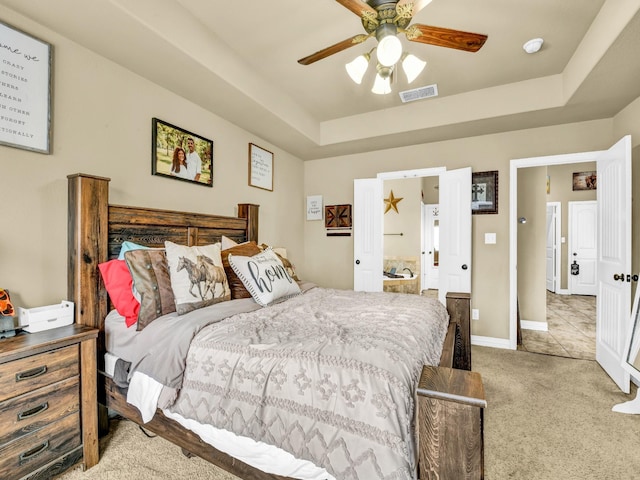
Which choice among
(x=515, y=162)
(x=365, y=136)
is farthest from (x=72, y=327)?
(x=515, y=162)

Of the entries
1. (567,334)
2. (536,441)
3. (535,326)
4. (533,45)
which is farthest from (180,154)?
(567,334)

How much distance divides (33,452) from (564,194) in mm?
8971

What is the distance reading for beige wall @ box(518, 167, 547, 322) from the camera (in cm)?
443

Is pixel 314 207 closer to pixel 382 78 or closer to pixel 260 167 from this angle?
pixel 260 167

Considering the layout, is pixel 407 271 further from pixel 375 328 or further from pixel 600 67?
pixel 375 328

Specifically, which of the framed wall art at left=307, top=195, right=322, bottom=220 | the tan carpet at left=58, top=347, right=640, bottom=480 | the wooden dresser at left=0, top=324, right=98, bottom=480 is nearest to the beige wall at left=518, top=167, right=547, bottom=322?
the tan carpet at left=58, top=347, right=640, bottom=480

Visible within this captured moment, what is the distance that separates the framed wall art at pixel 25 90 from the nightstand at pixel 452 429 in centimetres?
237

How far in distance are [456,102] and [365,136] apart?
1029mm

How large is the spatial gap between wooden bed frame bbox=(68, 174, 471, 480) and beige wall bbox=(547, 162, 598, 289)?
21.4 ft

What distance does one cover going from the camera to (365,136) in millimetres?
3814

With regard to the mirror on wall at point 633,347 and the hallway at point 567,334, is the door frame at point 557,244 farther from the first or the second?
the mirror on wall at point 633,347

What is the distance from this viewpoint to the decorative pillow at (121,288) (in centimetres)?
183

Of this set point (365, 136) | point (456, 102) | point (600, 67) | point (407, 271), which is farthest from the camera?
point (407, 271)

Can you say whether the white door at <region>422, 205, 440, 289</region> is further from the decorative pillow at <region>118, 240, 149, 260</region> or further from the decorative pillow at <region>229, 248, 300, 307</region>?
the decorative pillow at <region>118, 240, 149, 260</region>
